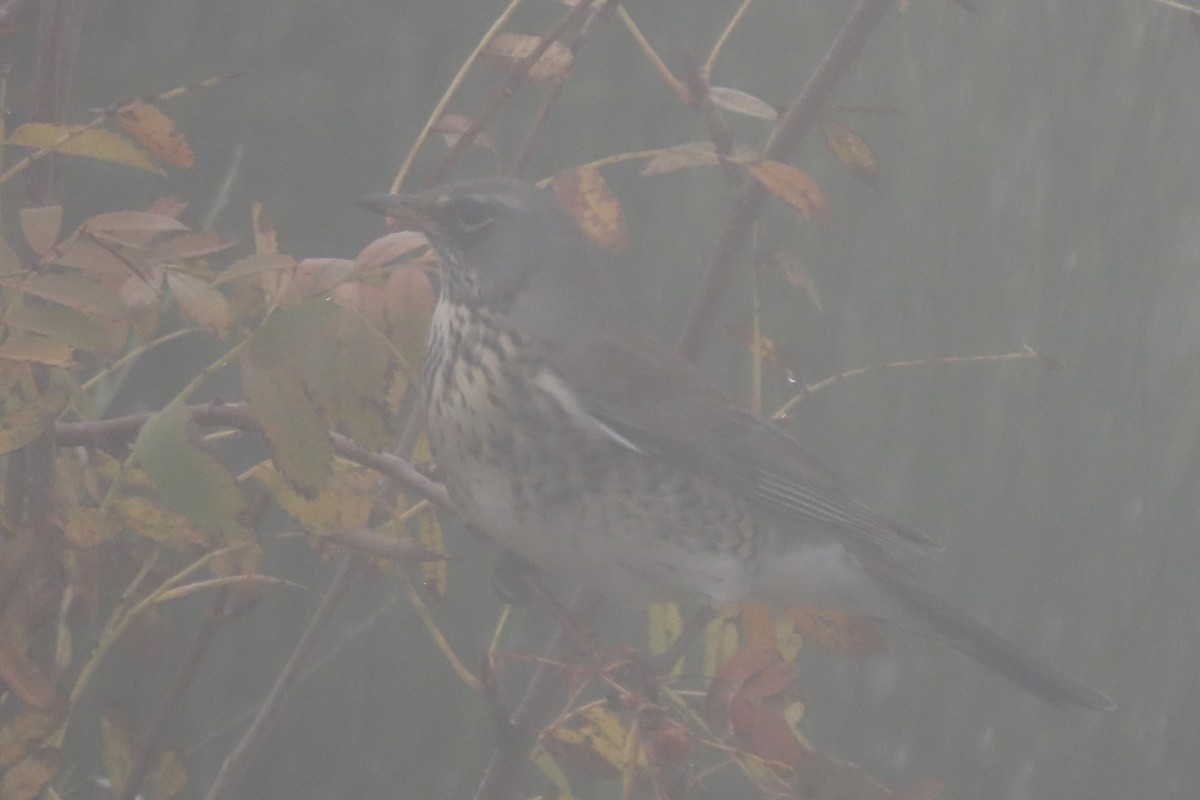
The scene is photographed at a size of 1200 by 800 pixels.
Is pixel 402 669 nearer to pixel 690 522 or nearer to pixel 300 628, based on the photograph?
pixel 300 628

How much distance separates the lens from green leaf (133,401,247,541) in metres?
0.81

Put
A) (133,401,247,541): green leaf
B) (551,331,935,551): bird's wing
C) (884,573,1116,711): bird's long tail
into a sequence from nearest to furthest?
(133,401,247,541): green leaf < (551,331,935,551): bird's wing < (884,573,1116,711): bird's long tail

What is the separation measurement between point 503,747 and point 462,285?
1.55ft

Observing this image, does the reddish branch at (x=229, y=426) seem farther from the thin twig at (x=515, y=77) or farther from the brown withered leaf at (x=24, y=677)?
the thin twig at (x=515, y=77)

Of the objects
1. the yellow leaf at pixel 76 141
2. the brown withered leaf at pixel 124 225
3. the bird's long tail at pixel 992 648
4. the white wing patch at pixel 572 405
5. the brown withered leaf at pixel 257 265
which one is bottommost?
the bird's long tail at pixel 992 648

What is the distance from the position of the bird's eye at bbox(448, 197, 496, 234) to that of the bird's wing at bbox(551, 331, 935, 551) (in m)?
0.15

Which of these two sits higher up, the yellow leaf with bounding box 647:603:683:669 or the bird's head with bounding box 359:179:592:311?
the bird's head with bounding box 359:179:592:311

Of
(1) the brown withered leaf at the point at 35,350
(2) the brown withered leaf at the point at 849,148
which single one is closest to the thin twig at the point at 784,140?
(2) the brown withered leaf at the point at 849,148

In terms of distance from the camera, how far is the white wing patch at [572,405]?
1.34 metres

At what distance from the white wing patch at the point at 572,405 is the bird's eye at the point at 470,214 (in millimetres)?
156

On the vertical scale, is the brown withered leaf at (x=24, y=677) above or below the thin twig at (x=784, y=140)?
below

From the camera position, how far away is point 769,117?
109 centimetres

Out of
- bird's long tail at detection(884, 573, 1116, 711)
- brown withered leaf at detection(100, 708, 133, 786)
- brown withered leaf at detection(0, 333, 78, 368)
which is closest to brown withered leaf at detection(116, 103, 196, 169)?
brown withered leaf at detection(0, 333, 78, 368)

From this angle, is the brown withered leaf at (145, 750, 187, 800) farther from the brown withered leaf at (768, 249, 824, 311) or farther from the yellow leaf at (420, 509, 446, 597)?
the brown withered leaf at (768, 249, 824, 311)
